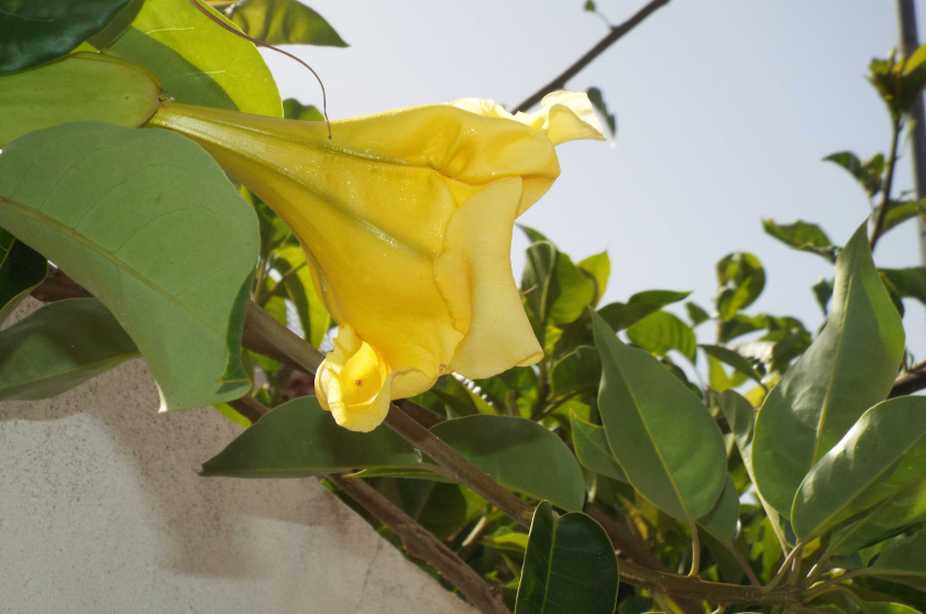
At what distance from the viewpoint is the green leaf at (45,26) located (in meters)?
0.29

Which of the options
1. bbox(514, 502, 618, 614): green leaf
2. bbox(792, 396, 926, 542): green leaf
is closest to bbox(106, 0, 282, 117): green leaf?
bbox(514, 502, 618, 614): green leaf

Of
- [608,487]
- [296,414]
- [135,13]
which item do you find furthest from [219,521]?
[608,487]

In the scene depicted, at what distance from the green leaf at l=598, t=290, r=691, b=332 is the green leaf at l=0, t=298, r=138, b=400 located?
0.57 meters

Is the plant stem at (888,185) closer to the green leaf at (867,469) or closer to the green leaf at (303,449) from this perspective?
the green leaf at (867,469)

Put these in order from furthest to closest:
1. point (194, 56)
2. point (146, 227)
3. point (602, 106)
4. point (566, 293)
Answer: point (602, 106)
point (566, 293)
point (194, 56)
point (146, 227)

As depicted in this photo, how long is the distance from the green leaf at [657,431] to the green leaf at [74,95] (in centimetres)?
30

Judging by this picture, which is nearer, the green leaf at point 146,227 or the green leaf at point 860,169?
the green leaf at point 146,227

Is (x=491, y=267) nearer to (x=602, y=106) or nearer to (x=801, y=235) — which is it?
(x=602, y=106)

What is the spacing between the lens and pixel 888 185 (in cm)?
114

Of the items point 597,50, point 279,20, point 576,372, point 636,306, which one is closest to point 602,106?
point 597,50

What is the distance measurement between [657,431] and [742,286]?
0.84 meters

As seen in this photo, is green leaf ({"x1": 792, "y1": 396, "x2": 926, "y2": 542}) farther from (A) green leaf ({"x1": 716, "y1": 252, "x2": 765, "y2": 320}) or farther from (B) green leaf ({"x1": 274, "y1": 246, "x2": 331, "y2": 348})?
(A) green leaf ({"x1": 716, "y1": 252, "x2": 765, "y2": 320})

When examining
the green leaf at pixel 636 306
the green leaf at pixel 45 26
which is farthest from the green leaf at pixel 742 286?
the green leaf at pixel 45 26

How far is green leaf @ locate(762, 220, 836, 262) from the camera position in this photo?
1.25m
